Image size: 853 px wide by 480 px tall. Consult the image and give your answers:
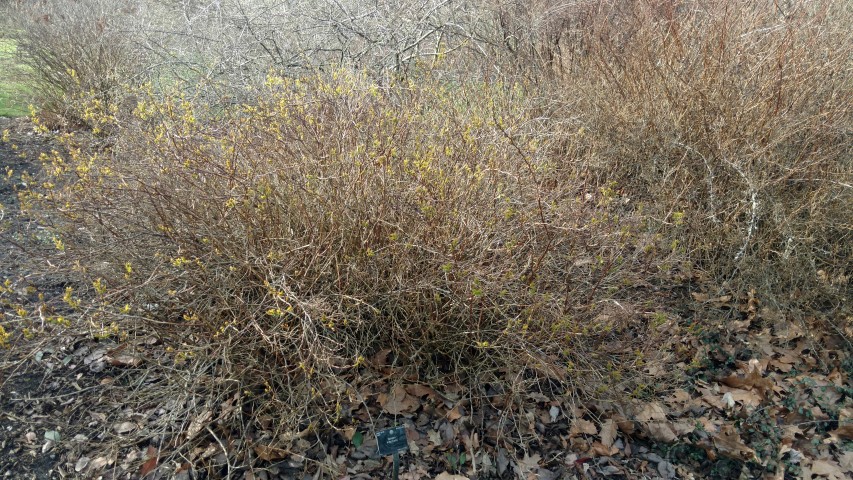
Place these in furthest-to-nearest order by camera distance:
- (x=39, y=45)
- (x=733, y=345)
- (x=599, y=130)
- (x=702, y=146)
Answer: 1. (x=39, y=45)
2. (x=599, y=130)
3. (x=702, y=146)
4. (x=733, y=345)

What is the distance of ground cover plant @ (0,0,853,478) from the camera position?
2752mm

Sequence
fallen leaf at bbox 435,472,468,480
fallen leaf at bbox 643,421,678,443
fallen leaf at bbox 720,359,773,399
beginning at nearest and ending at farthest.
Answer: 1. fallen leaf at bbox 435,472,468,480
2. fallen leaf at bbox 643,421,678,443
3. fallen leaf at bbox 720,359,773,399

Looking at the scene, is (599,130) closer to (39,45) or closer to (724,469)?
(724,469)

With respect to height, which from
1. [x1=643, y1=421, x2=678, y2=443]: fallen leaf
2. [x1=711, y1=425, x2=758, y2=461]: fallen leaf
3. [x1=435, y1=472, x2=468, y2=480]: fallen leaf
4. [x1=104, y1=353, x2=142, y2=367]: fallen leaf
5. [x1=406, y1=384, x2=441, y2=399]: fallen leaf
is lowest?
[x1=104, y1=353, x2=142, y2=367]: fallen leaf

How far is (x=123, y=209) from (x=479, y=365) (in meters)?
1.92

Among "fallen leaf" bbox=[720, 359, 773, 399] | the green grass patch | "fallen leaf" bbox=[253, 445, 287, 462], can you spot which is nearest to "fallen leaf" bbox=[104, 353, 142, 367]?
"fallen leaf" bbox=[253, 445, 287, 462]

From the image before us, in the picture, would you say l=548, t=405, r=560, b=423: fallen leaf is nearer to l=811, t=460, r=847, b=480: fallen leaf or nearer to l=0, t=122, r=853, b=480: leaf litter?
l=0, t=122, r=853, b=480: leaf litter

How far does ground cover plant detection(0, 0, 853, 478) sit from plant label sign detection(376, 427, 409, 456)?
0.42m

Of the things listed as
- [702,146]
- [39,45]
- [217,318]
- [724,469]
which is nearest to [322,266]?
[217,318]

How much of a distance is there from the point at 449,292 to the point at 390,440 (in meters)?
0.76

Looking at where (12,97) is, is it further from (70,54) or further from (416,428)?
(416,428)

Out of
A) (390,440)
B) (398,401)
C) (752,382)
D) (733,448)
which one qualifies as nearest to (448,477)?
(398,401)

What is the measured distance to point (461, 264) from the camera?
2818 mm

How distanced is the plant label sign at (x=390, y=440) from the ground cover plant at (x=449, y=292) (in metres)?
0.42
